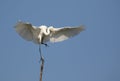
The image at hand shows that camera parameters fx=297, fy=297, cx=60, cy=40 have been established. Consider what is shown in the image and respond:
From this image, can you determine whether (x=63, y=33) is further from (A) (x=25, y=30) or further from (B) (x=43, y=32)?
(A) (x=25, y=30)

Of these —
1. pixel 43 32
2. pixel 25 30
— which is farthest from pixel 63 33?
pixel 25 30

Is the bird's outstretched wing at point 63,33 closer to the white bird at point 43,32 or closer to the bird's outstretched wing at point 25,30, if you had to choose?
the white bird at point 43,32

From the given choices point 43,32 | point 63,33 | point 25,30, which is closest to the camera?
point 43,32

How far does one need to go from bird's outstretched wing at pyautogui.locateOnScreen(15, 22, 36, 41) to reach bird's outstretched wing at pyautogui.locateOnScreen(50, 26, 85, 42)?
1.06 metres

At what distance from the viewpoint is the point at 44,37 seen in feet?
45.7

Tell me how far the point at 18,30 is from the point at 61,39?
216 cm

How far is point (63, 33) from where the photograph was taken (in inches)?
582

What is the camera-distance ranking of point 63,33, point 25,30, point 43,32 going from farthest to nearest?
point 63,33 < point 25,30 < point 43,32

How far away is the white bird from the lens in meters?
13.7

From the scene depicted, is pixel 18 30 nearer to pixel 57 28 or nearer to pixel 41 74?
pixel 57 28

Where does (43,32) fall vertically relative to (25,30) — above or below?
below

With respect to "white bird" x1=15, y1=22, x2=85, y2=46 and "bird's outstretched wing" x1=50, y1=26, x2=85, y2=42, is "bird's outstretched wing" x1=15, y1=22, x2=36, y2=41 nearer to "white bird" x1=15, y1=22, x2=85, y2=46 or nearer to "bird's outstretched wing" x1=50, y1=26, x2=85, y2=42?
"white bird" x1=15, y1=22, x2=85, y2=46

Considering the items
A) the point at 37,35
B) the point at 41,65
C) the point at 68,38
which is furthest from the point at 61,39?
the point at 41,65

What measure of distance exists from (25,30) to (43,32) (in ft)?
3.36
